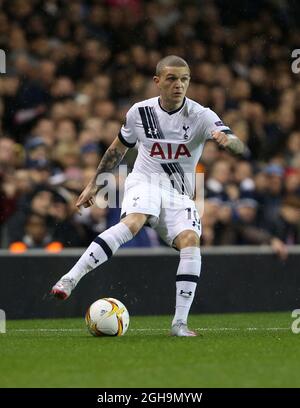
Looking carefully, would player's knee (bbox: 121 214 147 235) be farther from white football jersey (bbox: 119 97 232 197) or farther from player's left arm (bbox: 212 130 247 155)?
player's left arm (bbox: 212 130 247 155)

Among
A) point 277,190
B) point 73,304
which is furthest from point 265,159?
point 73,304

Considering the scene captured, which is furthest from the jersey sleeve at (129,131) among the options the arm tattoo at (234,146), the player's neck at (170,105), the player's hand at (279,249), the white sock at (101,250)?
the player's hand at (279,249)

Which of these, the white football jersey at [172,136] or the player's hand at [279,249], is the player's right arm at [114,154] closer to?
the white football jersey at [172,136]

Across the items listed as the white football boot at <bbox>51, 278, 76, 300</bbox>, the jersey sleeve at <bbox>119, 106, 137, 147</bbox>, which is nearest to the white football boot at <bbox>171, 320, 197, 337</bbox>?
the white football boot at <bbox>51, 278, 76, 300</bbox>

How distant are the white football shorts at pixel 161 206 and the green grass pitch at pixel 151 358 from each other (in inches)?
34.1

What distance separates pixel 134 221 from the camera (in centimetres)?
879

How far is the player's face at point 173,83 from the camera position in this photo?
8.80 meters

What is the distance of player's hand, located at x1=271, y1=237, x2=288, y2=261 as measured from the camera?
41.0 feet

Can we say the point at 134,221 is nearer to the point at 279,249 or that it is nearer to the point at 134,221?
the point at 134,221

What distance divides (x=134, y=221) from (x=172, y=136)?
79cm

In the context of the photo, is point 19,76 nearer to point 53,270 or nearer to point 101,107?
point 101,107

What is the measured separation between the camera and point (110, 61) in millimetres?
16109

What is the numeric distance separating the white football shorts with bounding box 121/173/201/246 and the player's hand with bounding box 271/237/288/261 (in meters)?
3.53

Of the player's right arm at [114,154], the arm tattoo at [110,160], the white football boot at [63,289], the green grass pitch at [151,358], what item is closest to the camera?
the green grass pitch at [151,358]
